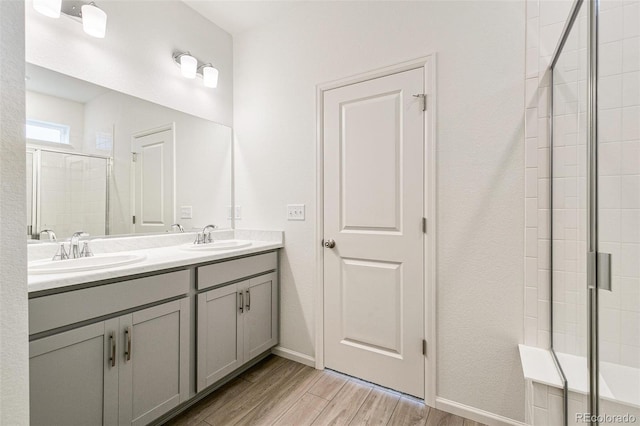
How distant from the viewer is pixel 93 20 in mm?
1620

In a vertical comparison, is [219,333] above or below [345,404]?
above

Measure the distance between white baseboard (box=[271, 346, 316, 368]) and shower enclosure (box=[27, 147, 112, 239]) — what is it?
144cm

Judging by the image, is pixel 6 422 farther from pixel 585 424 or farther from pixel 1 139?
pixel 585 424

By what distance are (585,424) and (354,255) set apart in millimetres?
1265

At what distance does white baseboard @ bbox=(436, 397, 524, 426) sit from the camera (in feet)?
5.01

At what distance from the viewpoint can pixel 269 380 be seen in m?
1.97

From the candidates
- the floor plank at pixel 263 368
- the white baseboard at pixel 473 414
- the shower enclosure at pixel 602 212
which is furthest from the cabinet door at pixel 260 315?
the shower enclosure at pixel 602 212

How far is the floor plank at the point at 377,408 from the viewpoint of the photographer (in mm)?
1594

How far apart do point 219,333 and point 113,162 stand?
1.24m

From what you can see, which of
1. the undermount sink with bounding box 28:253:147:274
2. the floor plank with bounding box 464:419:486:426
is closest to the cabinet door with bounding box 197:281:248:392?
the undermount sink with bounding box 28:253:147:274

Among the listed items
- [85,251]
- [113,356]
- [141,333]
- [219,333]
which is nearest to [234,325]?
[219,333]

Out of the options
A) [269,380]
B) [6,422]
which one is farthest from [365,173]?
[6,422]

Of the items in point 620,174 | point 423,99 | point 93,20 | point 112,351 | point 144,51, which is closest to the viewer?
point 620,174

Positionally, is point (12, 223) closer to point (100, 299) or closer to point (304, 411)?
point (100, 299)
